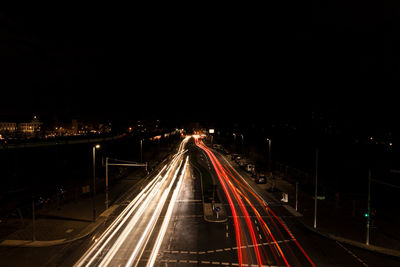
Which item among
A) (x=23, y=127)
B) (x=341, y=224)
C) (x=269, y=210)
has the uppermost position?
(x=23, y=127)

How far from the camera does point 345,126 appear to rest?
103m

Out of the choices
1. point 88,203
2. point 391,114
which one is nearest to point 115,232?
point 88,203

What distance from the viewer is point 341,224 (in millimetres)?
25578

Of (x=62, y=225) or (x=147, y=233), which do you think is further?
(x=62, y=225)

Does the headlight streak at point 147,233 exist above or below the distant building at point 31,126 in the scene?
below

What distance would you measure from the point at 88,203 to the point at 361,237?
90.4ft

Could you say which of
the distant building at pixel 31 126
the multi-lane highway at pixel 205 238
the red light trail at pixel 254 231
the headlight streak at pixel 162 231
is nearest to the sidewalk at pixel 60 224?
the multi-lane highway at pixel 205 238

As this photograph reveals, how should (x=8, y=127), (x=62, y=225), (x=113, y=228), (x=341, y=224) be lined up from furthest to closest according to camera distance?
(x=8, y=127), (x=341, y=224), (x=62, y=225), (x=113, y=228)

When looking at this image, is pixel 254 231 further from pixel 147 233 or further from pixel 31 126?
pixel 31 126

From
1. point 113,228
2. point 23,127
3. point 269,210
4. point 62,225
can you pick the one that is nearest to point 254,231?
point 269,210

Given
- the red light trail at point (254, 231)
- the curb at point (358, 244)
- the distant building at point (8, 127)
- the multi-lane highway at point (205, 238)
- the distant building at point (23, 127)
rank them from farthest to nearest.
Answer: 1. the distant building at point (23, 127)
2. the distant building at point (8, 127)
3. the curb at point (358, 244)
4. the red light trail at point (254, 231)
5. the multi-lane highway at point (205, 238)

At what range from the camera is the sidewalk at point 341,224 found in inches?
832

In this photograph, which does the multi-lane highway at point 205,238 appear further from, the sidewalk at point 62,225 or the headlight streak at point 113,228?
the sidewalk at point 62,225

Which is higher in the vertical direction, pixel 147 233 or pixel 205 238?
pixel 147 233
